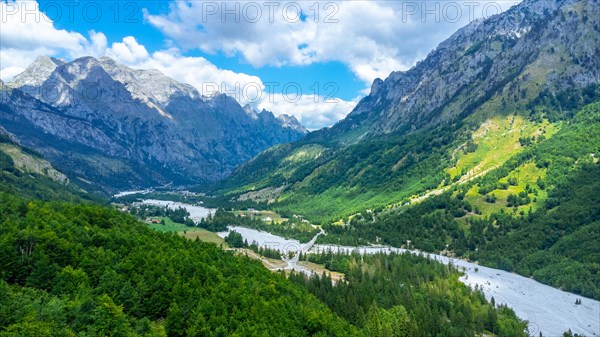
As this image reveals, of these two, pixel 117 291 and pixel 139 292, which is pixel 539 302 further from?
pixel 117 291

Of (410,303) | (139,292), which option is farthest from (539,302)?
(139,292)

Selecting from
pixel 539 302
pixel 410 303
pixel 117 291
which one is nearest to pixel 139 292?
pixel 117 291

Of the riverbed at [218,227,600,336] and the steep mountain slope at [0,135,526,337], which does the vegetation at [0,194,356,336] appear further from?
the riverbed at [218,227,600,336]

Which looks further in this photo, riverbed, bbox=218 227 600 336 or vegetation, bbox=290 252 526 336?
riverbed, bbox=218 227 600 336

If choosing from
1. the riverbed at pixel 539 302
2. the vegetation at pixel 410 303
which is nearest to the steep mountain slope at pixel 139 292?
the vegetation at pixel 410 303

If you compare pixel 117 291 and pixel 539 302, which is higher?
pixel 117 291

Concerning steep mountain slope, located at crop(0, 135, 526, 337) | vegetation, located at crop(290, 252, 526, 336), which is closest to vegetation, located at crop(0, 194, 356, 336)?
steep mountain slope, located at crop(0, 135, 526, 337)

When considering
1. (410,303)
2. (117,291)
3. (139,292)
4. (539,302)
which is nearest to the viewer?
(117,291)

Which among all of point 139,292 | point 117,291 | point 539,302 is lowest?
point 539,302

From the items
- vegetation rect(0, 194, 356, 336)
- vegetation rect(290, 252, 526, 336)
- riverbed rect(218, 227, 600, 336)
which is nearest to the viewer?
vegetation rect(0, 194, 356, 336)

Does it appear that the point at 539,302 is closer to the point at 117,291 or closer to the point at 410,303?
the point at 410,303

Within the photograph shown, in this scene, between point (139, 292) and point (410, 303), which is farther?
point (410, 303)

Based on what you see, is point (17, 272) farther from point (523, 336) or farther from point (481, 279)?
point (481, 279)

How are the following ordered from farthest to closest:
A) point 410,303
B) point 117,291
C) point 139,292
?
point 410,303 < point 139,292 < point 117,291
